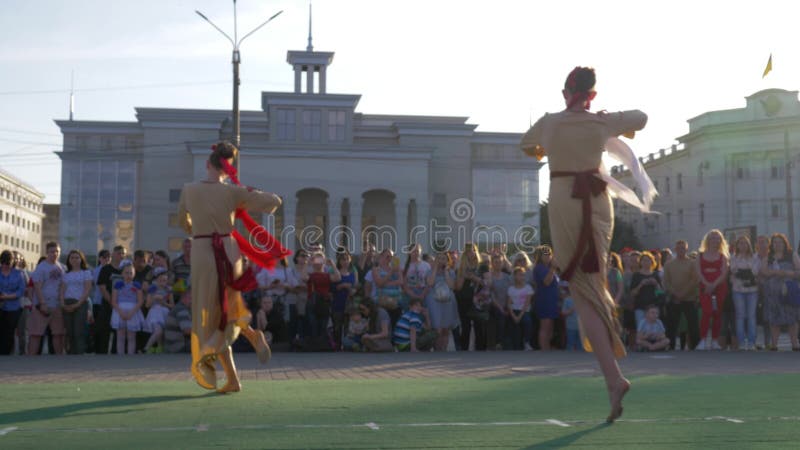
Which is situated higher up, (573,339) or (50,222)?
(50,222)

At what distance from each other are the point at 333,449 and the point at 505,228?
6362cm

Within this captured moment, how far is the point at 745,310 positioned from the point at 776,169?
192ft

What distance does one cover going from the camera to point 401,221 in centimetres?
Answer: 6222

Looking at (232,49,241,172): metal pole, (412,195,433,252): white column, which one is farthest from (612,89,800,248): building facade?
(232,49,241,172): metal pole

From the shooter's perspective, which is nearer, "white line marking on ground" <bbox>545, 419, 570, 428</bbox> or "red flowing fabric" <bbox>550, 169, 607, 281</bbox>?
"white line marking on ground" <bbox>545, 419, 570, 428</bbox>

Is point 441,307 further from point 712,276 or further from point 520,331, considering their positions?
point 712,276

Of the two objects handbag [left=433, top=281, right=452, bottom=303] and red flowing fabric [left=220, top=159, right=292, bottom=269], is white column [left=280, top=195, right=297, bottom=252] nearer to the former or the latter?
handbag [left=433, top=281, right=452, bottom=303]

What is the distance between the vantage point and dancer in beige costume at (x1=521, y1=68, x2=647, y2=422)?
6234 millimetres

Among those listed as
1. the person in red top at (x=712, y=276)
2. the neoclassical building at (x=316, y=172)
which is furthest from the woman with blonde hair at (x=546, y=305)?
the neoclassical building at (x=316, y=172)

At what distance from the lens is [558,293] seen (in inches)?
685

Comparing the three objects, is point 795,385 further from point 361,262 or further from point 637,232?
point 637,232

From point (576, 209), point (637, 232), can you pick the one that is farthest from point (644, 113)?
point (637, 232)

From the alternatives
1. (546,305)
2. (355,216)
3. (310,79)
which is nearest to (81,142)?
(310,79)

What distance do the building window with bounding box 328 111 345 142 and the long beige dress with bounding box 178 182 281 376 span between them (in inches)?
2311
